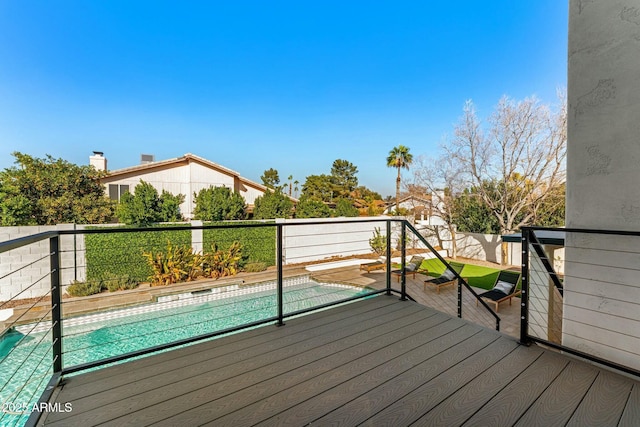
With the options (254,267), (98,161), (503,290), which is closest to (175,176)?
(98,161)

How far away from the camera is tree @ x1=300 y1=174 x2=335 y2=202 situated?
24266mm

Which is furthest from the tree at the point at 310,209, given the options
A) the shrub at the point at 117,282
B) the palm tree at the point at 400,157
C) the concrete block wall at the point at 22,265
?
the concrete block wall at the point at 22,265

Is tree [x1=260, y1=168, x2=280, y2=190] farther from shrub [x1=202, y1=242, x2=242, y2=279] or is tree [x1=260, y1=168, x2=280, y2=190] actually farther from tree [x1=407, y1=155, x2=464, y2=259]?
shrub [x1=202, y1=242, x2=242, y2=279]

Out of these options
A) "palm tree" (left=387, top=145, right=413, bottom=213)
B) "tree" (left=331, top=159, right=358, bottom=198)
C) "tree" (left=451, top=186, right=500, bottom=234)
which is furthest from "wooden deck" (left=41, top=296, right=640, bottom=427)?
"tree" (left=331, top=159, right=358, bottom=198)

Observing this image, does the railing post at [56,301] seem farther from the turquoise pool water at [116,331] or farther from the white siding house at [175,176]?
the white siding house at [175,176]

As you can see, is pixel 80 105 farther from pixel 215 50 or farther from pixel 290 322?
pixel 290 322

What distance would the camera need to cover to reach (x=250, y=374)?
188 cm

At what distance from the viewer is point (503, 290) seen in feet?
23.0

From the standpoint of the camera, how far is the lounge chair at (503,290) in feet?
21.9

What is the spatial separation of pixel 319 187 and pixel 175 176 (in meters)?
12.5

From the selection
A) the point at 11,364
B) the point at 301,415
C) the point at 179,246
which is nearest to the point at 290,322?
the point at 301,415

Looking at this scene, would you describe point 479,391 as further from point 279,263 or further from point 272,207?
point 272,207

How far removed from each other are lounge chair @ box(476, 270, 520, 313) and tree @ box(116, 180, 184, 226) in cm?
1101

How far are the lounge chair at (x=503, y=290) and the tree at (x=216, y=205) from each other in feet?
31.7
